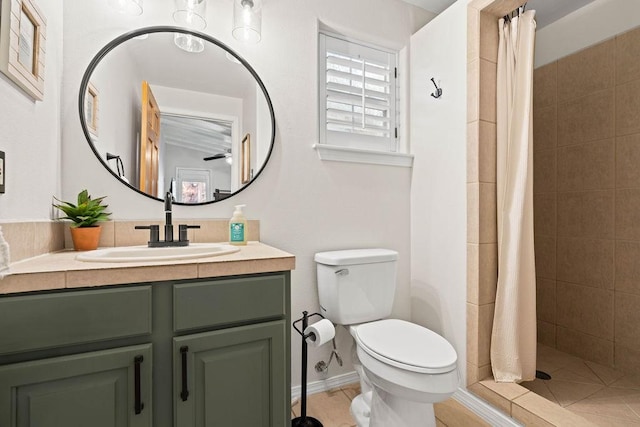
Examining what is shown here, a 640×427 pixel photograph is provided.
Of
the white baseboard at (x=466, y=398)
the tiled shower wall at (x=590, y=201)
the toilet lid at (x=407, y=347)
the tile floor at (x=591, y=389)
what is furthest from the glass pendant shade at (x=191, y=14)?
the tile floor at (x=591, y=389)

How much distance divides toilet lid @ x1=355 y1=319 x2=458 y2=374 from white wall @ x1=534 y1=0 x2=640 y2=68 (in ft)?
7.57

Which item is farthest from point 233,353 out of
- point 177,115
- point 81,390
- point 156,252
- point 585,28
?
point 585,28

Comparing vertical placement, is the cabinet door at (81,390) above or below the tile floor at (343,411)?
above

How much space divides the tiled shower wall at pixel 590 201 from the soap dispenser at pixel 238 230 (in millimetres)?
2257

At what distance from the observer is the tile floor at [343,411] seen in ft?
5.04

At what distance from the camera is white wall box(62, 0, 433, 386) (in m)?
1.37

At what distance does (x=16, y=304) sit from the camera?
810 millimetres

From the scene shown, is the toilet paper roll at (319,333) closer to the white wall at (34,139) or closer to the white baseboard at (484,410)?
the white baseboard at (484,410)

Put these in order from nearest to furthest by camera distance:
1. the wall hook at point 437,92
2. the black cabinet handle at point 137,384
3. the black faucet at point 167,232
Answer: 1. the black cabinet handle at point 137,384
2. the black faucet at point 167,232
3. the wall hook at point 437,92

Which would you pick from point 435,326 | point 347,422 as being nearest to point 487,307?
point 435,326

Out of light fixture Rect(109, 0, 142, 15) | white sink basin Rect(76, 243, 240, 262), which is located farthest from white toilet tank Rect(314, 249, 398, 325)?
light fixture Rect(109, 0, 142, 15)

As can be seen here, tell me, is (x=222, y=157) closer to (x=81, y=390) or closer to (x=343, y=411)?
(x=81, y=390)

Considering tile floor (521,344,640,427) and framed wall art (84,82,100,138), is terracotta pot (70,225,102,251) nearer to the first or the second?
framed wall art (84,82,100,138)

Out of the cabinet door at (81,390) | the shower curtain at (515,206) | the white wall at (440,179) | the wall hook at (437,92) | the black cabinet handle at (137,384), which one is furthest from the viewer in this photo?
the wall hook at (437,92)
